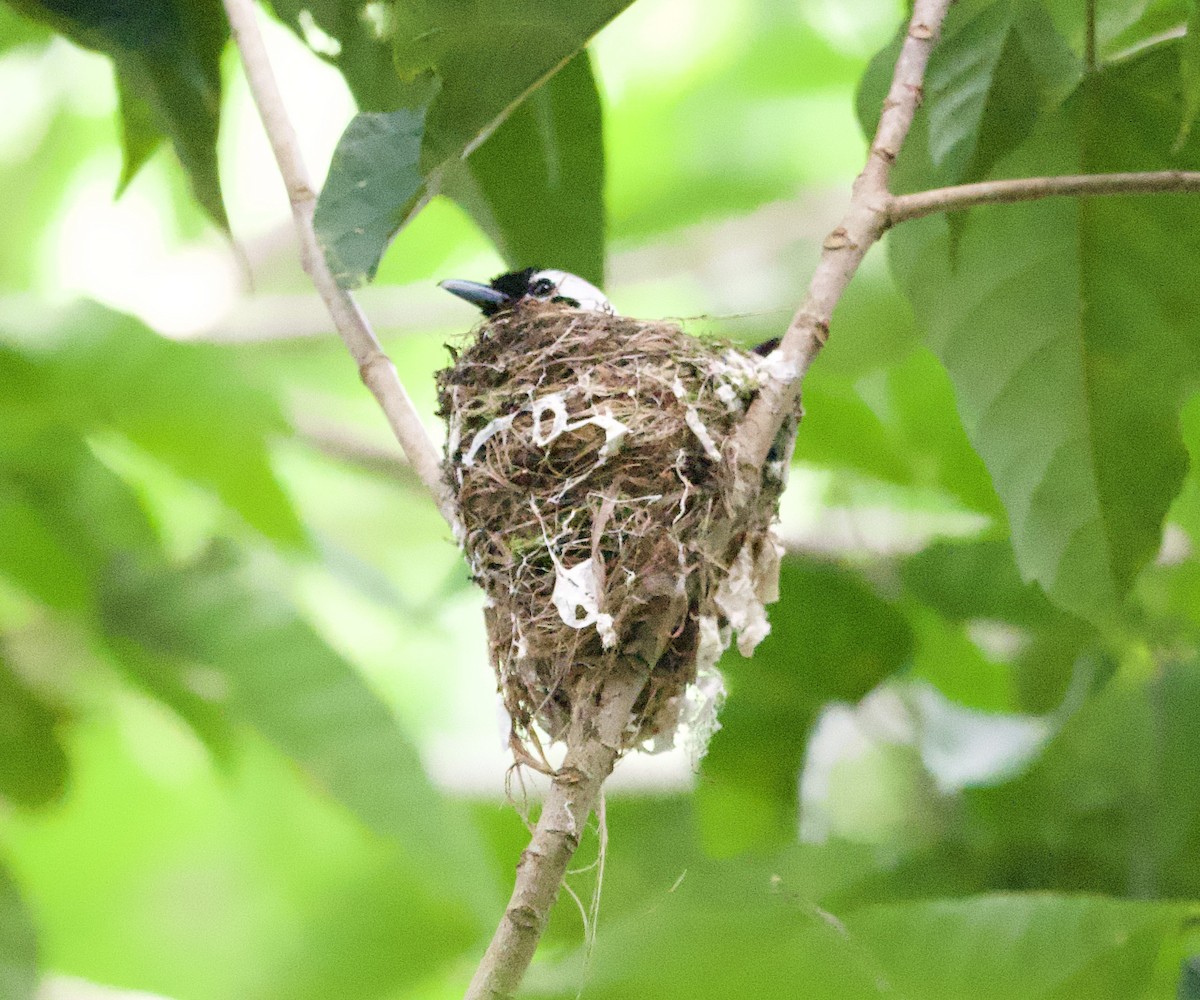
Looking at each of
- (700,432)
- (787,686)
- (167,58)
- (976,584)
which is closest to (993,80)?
(700,432)

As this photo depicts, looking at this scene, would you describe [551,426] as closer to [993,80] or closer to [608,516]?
[608,516]

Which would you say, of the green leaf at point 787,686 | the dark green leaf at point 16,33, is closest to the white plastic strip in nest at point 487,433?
the green leaf at point 787,686

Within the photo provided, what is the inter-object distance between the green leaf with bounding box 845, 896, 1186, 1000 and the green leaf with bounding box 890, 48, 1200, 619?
269 millimetres

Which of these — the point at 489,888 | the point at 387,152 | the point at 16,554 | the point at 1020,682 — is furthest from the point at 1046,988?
the point at 16,554

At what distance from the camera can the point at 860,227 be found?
752 millimetres

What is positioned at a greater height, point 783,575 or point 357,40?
point 357,40

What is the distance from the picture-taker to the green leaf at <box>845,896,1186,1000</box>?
1.00m

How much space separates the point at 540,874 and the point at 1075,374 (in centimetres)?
73

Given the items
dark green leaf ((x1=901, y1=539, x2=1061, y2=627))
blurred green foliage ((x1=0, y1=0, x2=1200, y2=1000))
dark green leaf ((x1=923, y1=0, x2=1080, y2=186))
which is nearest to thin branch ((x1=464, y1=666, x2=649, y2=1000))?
blurred green foliage ((x1=0, y1=0, x2=1200, y2=1000))

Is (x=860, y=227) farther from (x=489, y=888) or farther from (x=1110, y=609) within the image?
(x=489, y=888)

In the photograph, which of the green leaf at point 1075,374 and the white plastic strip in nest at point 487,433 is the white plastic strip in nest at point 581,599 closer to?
the white plastic strip in nest at point 487,433

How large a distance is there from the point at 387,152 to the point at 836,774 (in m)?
1.38

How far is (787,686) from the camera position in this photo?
170cm

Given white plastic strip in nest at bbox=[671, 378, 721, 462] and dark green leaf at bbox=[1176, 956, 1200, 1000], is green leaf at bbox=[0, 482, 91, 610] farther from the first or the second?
dark green leaf at bbox=[1176, 956, 1200, 1000]
